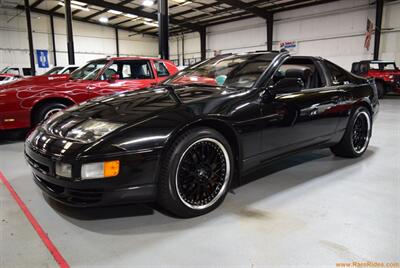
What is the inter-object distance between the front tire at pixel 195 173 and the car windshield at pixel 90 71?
11.2 ft

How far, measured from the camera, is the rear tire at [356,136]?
10.5 feet

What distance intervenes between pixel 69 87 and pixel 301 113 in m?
3.52

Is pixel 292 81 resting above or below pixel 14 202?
above

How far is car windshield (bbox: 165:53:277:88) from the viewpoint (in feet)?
7.92

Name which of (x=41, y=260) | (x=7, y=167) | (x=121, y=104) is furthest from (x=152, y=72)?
(x=41, y=260)

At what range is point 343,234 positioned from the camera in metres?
1.76

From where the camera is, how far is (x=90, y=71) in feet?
16.1

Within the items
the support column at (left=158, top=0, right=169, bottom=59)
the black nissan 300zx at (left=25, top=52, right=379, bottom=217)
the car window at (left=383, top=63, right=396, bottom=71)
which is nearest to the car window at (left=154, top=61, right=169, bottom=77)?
the black nissan 300zx at (left=25, top=52, right=379, bottom=217)

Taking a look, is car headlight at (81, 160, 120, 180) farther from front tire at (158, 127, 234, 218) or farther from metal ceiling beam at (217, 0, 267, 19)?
Result: metal ceiling beam at (217, 0, 267, 19)

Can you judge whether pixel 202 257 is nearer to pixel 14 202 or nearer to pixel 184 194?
pixel 184 194

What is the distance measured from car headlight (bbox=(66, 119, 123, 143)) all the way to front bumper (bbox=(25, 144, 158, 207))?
0.54 ft

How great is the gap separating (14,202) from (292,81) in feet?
7.52

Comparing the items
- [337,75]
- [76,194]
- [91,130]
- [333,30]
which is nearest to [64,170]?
[76,194]

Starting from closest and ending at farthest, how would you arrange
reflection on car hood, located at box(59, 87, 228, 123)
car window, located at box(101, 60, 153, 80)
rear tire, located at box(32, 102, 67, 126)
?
reflection on car hood, located at box(59, 87, 228, 123)
rear tire, located at box(32, 102, 67, 126)
car window, located at box(101, 60, 153, 80)
